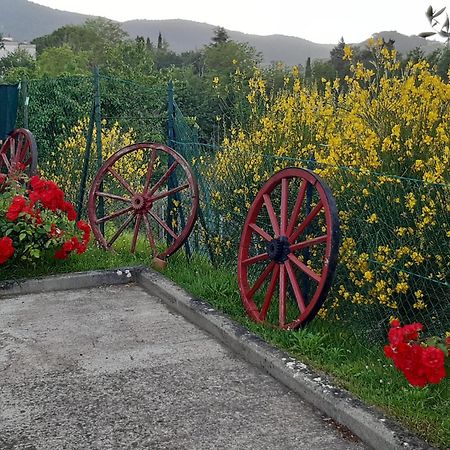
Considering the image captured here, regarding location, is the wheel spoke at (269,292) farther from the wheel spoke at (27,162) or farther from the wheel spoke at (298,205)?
the wheel spoke at (27,162)

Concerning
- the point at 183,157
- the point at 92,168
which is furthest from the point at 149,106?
the point at 183,157

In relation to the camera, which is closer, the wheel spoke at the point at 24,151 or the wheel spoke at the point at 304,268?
the wheel spoke at the point at 304,268

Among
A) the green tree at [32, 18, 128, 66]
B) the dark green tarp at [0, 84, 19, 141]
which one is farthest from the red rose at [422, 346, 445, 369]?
the green tree at [32, 18, 128, 66]

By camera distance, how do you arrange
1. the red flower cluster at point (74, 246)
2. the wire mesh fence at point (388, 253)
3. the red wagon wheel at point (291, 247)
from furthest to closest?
the red flower cluster at point (74, 246), the red wagon wheel at point (291, 247), the wire mesh fence at point (388, 253)

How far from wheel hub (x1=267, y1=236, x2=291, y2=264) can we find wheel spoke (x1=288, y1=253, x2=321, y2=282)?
0.18ft

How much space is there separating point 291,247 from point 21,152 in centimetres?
462

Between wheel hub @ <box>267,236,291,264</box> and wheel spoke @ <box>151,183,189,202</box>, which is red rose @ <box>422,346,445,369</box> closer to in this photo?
wheel hub @ <box>267,236,291,264</box>

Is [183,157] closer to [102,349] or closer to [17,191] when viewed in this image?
[17,191]

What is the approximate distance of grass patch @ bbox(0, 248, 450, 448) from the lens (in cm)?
309

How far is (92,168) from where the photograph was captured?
817cm

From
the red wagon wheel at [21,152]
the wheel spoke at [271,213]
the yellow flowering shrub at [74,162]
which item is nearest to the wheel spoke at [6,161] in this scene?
the red wagon wheel at [21,152]

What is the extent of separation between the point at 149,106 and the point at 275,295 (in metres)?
26.3

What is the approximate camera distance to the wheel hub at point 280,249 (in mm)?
4340

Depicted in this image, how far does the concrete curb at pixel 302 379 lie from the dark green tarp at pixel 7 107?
5.18 m
